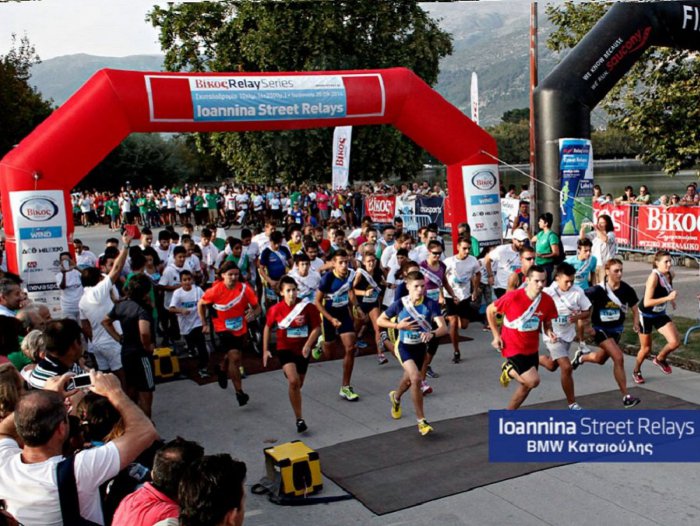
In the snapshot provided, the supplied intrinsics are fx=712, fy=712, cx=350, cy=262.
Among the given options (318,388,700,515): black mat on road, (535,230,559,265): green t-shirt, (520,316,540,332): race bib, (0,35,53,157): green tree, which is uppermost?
(0,35,53,157): green tree

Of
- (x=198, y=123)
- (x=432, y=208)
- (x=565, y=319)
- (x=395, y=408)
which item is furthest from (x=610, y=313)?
(x=432, y=208)

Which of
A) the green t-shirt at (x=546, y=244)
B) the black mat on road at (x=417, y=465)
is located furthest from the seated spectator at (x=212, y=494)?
the green t-shirt at (x=546, y=244)

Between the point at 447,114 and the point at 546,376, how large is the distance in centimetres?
552

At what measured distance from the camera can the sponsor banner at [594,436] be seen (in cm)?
684

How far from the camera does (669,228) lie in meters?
17.4

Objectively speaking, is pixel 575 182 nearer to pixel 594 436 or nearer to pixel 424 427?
pixel 594 436

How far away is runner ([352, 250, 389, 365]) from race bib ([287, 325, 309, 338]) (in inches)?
77.2

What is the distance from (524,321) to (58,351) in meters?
4.56

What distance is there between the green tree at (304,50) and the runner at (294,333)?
25.6 meters

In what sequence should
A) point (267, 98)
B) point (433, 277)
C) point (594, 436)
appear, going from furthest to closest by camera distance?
point (267, 98) < point (433, 277) < point (594, 436)

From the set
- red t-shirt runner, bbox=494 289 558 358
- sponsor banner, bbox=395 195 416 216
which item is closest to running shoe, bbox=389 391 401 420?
red t-shirt runner, bbox=494 289 558 358

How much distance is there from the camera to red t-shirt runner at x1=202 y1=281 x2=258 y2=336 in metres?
8.75

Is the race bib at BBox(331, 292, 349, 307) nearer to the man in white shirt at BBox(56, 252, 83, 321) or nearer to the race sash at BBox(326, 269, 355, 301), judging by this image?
Result: the race sash at BBox(326, 269, 355, 301)

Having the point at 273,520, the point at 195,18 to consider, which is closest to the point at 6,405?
the point at 273,520
